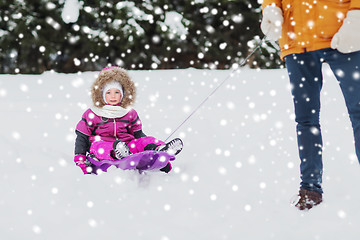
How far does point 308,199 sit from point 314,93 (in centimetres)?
59

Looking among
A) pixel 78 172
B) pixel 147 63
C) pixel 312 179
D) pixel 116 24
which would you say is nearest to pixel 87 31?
pixel 116 24

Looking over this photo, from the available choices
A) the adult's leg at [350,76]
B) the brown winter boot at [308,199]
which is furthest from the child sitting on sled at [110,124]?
the adult's leg at [350,76]

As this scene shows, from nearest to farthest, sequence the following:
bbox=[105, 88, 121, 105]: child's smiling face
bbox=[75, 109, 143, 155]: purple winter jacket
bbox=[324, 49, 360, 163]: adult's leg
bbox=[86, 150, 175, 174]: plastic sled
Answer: bbox=[324, 49, 360, 163]: adult's leg
bbox=[86, 150, 175, 174]: plastic sled
bbox=[75, 109, 143, 155]: purple winter jacket
bbox=[105, 88, 121, 105]: child's smiling face

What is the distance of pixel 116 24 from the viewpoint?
6.22 meters

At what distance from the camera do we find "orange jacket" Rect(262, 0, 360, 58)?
188cm

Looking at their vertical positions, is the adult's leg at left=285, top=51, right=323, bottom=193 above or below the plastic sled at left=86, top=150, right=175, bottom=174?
above

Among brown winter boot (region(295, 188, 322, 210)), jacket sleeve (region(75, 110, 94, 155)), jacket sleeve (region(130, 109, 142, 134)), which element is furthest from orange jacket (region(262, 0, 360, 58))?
jacket sleeve (region(75, 110, 94, 155))

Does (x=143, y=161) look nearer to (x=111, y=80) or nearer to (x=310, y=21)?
(x=111, y=80)

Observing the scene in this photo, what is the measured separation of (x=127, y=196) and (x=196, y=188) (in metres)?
0.46

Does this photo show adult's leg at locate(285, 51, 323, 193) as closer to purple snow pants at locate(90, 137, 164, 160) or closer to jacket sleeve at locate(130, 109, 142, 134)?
purple snow pants at locate(90, 137, 164, 160)

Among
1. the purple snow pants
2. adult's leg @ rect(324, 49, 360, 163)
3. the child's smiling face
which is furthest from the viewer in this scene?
the child's smiling face

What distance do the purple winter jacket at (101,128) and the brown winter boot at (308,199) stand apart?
149 cm

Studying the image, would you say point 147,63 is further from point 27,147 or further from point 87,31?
Result: point 27,147

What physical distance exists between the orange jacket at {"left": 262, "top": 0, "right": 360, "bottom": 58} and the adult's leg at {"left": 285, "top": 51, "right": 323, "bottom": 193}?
7 centimetres
